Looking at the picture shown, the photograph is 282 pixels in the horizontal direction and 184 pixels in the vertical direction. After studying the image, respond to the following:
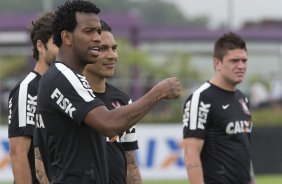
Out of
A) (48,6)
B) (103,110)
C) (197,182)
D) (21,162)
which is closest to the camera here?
(103,110)

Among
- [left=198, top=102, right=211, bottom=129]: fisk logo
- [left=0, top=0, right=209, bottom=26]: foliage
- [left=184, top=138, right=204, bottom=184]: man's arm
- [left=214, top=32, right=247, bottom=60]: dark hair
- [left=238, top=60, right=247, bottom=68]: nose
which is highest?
[left=0, top=0, right=209, bottom=26]: foliage

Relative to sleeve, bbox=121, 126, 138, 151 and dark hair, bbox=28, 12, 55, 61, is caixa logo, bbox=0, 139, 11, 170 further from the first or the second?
sleeve, bbox=121, 126, 138, 151

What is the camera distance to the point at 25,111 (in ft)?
26.4

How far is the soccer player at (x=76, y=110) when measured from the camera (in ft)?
20.3

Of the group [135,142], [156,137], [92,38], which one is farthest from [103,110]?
[156,137]

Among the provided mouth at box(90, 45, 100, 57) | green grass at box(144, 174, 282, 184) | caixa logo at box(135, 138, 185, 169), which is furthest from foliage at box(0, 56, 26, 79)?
mouth at box(90, 45, 100, 57)

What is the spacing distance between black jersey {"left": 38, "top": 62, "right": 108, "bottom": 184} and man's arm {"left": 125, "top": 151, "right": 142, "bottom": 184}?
1.44m

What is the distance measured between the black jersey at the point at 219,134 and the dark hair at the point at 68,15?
9.78ft

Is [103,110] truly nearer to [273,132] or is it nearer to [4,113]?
[273,132]

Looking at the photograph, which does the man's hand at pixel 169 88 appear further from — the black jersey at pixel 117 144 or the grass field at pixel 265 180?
the grass field at pixel 265 180

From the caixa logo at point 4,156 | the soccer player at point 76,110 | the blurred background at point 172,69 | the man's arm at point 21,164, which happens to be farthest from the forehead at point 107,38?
the caixa logo at point 4,156

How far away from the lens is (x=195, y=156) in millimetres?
9156

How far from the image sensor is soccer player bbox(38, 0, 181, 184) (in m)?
6.20

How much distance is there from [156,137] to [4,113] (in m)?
6.61
